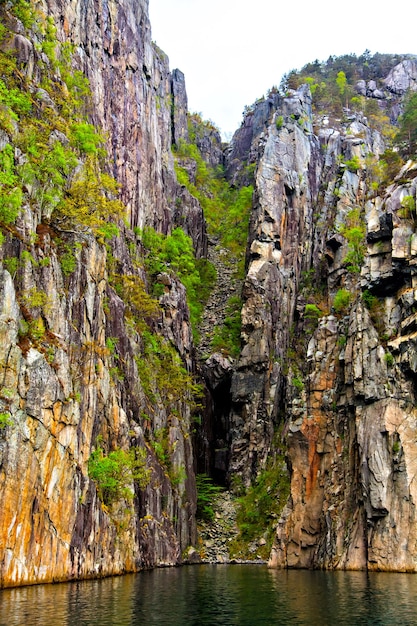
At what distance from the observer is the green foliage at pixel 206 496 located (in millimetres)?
79750

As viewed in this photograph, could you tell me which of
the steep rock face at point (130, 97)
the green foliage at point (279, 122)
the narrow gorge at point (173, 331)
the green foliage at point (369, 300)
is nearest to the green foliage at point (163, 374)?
the narrow gorge at point (173, 331)

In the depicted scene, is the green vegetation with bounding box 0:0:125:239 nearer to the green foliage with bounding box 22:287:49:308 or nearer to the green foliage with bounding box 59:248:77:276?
the green foliage with bounding box 59:248:77:276

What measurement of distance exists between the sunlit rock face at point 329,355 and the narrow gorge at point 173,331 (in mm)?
257

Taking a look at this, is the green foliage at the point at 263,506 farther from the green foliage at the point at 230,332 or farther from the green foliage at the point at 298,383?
the green foliage at the point at 230,332

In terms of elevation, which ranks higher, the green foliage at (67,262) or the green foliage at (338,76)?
the green foliage at (338,76)

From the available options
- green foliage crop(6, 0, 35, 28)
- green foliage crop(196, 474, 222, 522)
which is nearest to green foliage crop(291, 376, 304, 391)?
green foliage crop(196, 474, 222, 522)

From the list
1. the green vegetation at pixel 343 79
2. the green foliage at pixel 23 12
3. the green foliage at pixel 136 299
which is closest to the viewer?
the green foliage at pixel 23 12

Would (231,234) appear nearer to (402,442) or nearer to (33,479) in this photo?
(402,442)

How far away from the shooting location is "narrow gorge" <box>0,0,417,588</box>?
143 feet

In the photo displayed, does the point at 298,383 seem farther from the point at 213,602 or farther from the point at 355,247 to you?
the point at 213,602

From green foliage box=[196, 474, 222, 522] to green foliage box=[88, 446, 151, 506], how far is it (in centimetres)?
2423

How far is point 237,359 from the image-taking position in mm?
94500

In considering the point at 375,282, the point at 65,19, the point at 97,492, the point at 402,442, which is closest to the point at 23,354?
the point at 97,492

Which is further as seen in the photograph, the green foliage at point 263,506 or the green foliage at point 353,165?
the green foliage at point 353,165
